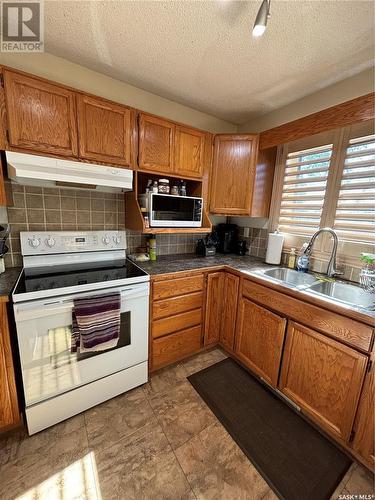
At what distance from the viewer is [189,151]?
195 centimetres

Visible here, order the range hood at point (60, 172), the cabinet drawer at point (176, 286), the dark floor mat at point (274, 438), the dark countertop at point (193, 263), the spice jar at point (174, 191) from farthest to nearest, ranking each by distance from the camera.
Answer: the spice jar at point (174, 191), the dark countertop at point (193, 263), the cabinet drawer at point (176, 286), the range hood at point (60, 172), the dark floor mat at point (274, 438)

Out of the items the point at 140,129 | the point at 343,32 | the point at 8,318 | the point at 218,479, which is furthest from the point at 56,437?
the point at 343,32

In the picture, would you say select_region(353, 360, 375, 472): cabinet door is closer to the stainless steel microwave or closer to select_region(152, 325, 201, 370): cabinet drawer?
select_region(152, 325, 201, 370): cabinet drawer

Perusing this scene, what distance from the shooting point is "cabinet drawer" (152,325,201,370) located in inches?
69.8

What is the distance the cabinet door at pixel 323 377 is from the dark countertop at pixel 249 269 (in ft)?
0.73

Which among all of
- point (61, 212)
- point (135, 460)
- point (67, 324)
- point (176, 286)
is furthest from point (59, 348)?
point (61, 212)

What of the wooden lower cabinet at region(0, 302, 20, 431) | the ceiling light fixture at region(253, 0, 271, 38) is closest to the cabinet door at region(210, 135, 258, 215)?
the ceiling light fixture at region(253, 0, 271, 38)

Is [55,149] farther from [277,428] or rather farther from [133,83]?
[277,428]

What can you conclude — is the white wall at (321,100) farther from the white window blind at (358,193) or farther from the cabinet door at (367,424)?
the cabinet door at (367,424)

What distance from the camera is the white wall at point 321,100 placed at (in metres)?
1.55

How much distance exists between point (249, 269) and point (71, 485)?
5.81 feet

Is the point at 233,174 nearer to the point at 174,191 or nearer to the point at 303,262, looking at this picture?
the point at 174,191

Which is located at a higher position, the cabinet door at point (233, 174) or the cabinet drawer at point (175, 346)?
the cabinet door at point (233, 174)

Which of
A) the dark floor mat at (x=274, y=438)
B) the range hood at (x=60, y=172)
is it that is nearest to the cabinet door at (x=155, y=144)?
the range hood at (x=60, y=172)
